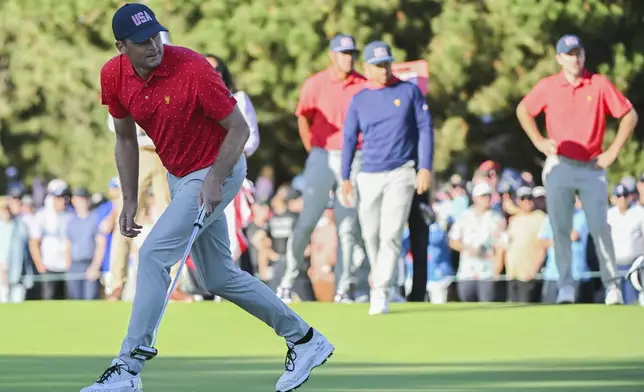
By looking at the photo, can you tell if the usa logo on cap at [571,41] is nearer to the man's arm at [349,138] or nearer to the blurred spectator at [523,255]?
the man's arm at [349,138]

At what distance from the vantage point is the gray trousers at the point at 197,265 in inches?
334

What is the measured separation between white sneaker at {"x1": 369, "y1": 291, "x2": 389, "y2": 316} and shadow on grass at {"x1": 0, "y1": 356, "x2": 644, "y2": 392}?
3131mm

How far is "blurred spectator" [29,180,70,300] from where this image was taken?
21859 mm

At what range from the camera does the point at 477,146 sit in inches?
1250

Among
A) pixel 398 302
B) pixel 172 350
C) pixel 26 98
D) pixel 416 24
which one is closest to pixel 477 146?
pixel 416 24

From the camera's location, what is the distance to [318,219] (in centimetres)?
1598

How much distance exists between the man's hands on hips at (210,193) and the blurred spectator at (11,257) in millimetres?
13387

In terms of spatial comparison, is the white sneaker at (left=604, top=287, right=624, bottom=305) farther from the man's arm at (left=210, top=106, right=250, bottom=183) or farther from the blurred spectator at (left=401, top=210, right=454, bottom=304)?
the man's arm at (left=210, top=106, right=250, bottom=183)

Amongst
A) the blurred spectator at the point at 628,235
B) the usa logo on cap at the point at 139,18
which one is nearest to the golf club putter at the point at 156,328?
the usa logo on cap at the point at 139,18

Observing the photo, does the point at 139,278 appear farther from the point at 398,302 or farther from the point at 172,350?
the point at 398,302

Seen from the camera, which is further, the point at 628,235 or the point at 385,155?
the point at 628,235

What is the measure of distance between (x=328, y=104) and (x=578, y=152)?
2469 millimetres

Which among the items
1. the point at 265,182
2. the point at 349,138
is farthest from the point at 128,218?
the point at 265,182

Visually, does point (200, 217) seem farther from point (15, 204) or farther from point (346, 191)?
point (15, 204)
